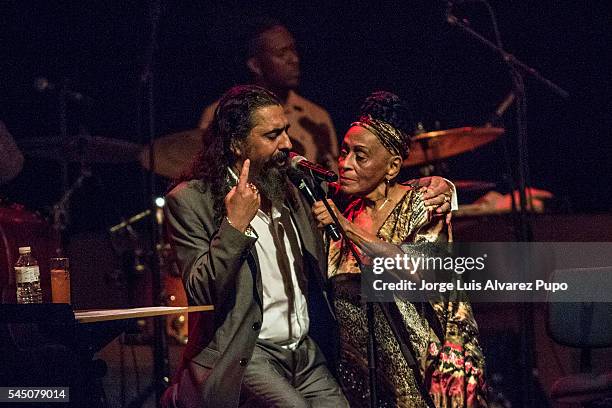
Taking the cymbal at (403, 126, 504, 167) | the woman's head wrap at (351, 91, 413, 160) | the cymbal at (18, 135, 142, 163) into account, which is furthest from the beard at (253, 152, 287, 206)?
the cymbal at (18, 135, 142, 163)

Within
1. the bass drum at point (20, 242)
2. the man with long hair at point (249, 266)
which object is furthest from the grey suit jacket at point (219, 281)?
the bass drum at point (20, 242)

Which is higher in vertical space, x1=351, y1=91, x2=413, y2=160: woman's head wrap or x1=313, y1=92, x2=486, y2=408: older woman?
x1=351, y1=91, x2=413, y2=160: woman's head wrap

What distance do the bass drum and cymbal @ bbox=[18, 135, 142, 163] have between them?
115 centimetres

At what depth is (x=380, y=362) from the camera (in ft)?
11.3

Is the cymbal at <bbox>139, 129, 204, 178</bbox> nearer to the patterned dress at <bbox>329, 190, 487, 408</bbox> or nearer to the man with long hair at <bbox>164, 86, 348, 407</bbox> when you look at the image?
the man with long hair at <bbox>164, 86, 348, 407</bbox>

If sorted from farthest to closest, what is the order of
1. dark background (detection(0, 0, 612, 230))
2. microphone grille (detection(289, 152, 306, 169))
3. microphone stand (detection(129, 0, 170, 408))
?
dark background (detection(0, 0, 612, 230)), microphone stand (detection(129, 0, 170, 408)), microphone grille (detection(289, 152, 306, 169))

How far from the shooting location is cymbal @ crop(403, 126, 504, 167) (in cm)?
534

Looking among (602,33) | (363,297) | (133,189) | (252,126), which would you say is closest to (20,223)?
(252,126)

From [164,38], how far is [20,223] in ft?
9.13

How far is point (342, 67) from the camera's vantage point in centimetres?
651

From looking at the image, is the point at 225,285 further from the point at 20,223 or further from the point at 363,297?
the point at 20,223

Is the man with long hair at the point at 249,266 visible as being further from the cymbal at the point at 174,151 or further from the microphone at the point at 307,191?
the cymbal at the point at 174,151

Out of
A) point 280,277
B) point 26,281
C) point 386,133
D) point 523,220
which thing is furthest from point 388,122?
point 26,281

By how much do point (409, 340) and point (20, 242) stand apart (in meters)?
1.93
